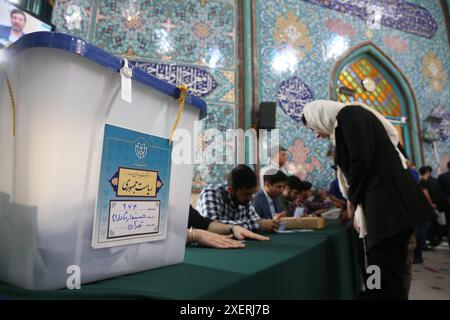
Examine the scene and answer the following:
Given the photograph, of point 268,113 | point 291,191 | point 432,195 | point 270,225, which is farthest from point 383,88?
point 270,225

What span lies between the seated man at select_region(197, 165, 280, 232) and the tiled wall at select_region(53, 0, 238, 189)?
1712mm

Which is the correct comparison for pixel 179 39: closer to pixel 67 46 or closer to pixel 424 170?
pixel 67 46

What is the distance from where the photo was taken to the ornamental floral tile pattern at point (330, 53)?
3.46 metres

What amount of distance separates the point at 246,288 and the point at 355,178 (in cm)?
74

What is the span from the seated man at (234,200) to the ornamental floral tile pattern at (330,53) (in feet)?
7.19

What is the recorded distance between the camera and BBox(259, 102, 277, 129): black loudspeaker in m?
3.14

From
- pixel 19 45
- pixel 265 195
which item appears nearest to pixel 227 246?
pixel 19 45

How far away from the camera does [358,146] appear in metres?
0.93

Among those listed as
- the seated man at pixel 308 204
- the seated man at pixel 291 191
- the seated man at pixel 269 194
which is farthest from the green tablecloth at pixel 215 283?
the seated man at pixel 291 191

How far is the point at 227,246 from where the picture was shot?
0.67m

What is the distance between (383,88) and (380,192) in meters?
4.12

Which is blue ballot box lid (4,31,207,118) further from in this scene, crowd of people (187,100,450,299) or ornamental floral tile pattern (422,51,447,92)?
ornamental floral tile pattern (422,51,447,92)

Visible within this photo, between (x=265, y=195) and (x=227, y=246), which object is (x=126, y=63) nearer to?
(x=227, y=246)

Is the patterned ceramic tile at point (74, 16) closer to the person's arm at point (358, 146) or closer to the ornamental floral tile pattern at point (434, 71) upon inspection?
the person's arm at point (358, 146)
